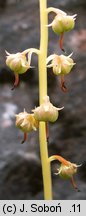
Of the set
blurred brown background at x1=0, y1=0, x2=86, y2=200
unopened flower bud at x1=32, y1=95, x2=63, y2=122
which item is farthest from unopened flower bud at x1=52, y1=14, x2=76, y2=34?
blurred brown background at x1=0, y1=0, x2=86, y2=200

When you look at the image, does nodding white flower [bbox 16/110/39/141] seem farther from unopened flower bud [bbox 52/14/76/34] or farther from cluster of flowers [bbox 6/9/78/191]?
unopened flower bud [bbox 52/14/76/34]

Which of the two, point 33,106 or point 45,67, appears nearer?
point 45,67

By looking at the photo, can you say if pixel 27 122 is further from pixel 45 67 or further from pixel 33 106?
pixel 33 106

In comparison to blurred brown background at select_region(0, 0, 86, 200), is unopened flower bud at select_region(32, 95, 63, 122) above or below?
below

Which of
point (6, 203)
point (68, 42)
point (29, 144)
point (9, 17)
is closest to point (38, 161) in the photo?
point (29, 144)

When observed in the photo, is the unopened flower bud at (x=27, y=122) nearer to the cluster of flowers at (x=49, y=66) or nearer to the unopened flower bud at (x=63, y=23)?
the cluster of flowers at (x=49, y=66)

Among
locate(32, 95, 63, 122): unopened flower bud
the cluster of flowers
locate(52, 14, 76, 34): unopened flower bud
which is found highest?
locate(52, 14, 76, 34): unopened flower bud

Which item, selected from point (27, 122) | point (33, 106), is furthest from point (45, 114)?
point (33, 106)

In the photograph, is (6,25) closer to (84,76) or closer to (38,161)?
(84,76)
